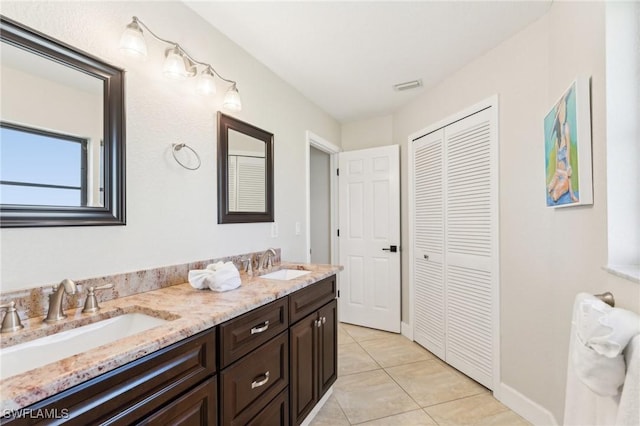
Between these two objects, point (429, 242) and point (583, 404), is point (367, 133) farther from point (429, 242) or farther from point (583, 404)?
point (583, 404)

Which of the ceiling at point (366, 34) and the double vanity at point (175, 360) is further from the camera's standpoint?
the ceiling at point (366, 34)

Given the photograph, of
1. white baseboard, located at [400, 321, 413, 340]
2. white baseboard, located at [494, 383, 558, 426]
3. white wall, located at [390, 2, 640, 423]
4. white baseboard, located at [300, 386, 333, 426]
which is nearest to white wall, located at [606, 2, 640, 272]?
white wall, located at [390, 2, 640, 423]

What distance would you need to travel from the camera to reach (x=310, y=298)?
1818mm

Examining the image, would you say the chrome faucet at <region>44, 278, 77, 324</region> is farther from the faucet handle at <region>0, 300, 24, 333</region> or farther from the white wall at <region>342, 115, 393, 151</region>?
the white wall at <region>342, 115, 393, 151</region>

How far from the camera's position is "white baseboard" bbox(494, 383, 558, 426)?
→ 1772 millimetres

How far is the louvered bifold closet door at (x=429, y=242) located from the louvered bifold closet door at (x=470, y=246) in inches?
4.0

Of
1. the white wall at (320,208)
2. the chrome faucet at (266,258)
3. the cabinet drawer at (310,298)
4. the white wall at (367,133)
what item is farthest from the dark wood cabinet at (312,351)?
the white wall at (367,133)

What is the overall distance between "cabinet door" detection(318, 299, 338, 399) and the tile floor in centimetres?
19

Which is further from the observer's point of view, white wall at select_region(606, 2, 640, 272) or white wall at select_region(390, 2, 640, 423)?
white wall at select_region(390, 2, 640, 423)

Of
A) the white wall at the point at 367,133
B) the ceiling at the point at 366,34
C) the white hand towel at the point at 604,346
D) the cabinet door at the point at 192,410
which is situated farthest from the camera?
the white wall at the point at 367,133

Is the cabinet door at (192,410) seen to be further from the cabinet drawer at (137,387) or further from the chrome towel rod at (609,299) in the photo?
the chrome towel rod at (609,299)

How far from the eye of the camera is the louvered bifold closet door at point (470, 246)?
7.22ft

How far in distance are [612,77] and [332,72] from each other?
183 centimetres

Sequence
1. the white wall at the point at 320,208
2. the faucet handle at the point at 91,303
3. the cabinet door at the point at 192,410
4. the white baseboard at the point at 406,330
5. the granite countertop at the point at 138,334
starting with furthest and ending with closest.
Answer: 1. the white wall at the point at 320,208
2. the white baseboard at the point at 406,330
3. the faucet handle at the point at 91,303
4. the cabinet door at the point at 192,410
5. the granite countertop at the point at 138,334
